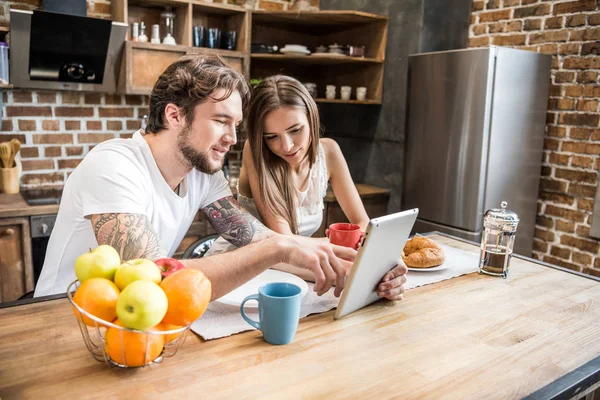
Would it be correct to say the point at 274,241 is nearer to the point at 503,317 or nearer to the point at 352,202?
the point at 503,317

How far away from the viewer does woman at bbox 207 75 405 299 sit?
195 cm

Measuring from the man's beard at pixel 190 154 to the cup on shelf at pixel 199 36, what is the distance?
194cm

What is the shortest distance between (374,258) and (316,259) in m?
0.14

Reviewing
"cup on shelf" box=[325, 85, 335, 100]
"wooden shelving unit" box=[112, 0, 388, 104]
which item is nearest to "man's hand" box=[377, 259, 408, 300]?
"wooden shelving unit" box=[112, 0, 388, 104]

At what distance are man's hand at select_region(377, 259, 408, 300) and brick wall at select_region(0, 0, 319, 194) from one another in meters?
2.60

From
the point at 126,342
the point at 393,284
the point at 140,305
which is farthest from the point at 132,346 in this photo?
the point at 393,284

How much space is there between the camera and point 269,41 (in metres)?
3.90

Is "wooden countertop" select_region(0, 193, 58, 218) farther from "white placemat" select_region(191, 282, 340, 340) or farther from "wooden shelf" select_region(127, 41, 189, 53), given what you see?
"white placemat" select_region(191, 282, 340, 340)

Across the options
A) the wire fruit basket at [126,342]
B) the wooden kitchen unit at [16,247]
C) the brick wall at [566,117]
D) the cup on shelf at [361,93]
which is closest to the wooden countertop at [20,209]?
the wooden kitchen unit at [16,247]

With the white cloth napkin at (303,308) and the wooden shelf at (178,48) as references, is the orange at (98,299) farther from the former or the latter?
the wooden shelf at (178,48)

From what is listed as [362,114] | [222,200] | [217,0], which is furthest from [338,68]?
[222,200]

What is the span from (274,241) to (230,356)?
12.2 inches

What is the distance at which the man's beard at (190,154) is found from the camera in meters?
1.58

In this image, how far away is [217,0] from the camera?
3643 millimetres
